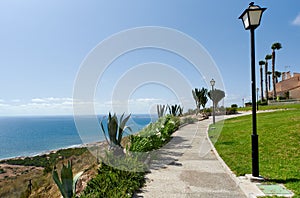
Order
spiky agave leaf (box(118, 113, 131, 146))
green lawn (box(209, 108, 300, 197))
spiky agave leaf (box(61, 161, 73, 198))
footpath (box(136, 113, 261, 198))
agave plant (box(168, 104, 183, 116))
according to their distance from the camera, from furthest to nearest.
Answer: agave plant (box(168, 104, 183, 116)) < spiky agave leaf (box(118, 113, 131, 146)) < green lawn (box(209, 108, 300, 197)) < footpath (box(136, 113, 261, 198)) < spiky agave leaf (box(61, 161, 73, 198))

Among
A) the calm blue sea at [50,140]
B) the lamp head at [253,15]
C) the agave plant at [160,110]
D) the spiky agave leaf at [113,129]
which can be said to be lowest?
the calm blue sea at [50,140]

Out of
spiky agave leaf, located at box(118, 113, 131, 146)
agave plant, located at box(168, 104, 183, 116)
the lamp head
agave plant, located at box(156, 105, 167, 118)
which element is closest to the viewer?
the lamp head

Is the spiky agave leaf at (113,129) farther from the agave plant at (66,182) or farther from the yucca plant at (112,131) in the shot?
the agave plant at (66,182)

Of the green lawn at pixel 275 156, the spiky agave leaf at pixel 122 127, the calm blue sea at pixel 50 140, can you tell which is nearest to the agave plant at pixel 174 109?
the calm blue sea at pixel 50 140

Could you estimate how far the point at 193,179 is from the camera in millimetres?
5227

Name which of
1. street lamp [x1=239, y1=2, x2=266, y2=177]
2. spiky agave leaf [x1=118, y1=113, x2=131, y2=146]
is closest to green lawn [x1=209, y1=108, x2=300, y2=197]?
street lamp [x1=239, y1=2, x2=266, y2=177]

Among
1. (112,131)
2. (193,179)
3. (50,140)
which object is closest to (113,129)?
(112,131)

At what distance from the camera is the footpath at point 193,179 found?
432 cm

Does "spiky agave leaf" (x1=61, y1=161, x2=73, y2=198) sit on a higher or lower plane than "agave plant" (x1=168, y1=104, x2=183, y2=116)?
lower

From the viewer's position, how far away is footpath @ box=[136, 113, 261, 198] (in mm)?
4318

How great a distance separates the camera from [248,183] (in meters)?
4.60

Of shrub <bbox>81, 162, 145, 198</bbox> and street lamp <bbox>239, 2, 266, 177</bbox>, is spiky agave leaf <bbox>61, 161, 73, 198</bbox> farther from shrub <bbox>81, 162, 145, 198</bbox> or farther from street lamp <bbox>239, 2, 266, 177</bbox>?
street lamp <bbox>239, 2, 266, 177</bbox>

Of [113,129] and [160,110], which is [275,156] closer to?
[113,129]

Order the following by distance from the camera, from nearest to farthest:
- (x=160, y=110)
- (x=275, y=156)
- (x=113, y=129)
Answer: (x=275, y=156) → (x=113, y=129) → (x=160, y=110)
